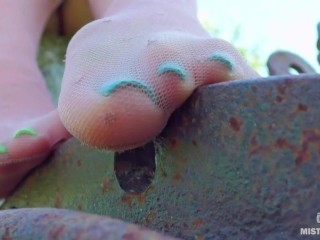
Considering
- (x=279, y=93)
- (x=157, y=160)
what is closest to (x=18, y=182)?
(x=157, y=160)

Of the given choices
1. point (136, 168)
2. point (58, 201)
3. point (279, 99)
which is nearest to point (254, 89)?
point (279, 99)

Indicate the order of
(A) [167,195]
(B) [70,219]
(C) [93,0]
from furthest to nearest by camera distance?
(C) [93,0] → (A) [167,195] → (B) [70,219]

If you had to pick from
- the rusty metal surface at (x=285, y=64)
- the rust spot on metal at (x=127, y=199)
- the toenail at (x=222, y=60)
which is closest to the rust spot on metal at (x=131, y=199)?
the rust spot on metal at (x=127, y=199)

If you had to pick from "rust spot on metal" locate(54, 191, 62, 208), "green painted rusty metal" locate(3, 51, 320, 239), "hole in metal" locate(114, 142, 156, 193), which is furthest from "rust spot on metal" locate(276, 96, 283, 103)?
"rust spot on metal" locate(54, 191, 62, 208)

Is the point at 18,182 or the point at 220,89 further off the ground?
the point at 220,89

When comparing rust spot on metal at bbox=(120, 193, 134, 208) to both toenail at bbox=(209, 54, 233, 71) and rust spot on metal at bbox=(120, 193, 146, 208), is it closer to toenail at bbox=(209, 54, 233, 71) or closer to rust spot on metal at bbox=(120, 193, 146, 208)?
rust spot on metal at bbox=(120, 193, 146, 208)

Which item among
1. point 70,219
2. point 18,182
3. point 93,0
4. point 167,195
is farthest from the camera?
point 93,0

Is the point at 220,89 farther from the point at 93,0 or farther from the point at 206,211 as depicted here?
the point at 93,0
